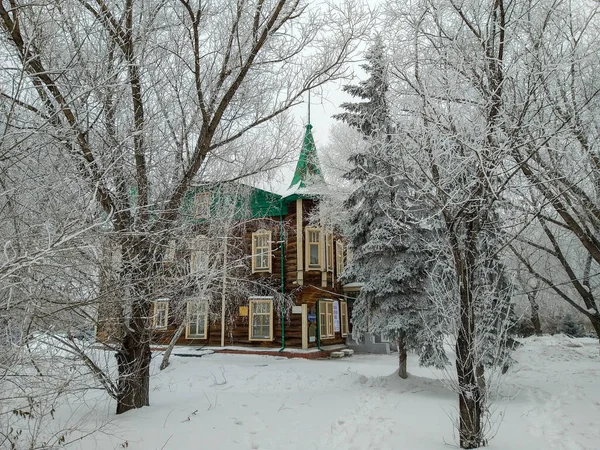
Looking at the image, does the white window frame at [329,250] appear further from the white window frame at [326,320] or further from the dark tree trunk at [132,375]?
the dark tree trunk at [132,375]

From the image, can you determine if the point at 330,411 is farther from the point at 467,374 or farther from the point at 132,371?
the point at 132,371

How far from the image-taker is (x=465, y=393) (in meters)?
5.16

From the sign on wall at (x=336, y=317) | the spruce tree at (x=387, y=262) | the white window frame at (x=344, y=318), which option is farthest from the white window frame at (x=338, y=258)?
the spruce tree at (x=387, y=262)

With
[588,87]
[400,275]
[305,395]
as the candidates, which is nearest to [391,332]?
[400,275]

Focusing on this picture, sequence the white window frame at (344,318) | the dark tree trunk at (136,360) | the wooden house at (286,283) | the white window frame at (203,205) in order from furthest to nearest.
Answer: the white window frame at (344,318)
the wooden house at (286,283)
the white window frame at (203,205)
the dark tree trunk at (136,360)

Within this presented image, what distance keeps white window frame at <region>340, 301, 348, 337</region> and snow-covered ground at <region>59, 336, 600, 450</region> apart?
5749 millimetres

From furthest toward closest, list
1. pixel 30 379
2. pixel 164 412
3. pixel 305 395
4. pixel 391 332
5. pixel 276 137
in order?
pixel 391 332 → pixel 305 395 → pixel 276 137 → pixel 164 412 → pixel 30 379

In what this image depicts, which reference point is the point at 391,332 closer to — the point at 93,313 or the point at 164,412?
the point at 164,412

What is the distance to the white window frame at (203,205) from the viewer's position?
8.20 metres

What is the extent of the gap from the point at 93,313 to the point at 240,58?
407 cm

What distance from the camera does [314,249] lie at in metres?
16.8

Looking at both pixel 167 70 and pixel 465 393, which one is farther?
pixel 167 70

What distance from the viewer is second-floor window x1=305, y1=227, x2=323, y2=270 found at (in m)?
16.3

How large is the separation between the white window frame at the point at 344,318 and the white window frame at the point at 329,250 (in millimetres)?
2678
